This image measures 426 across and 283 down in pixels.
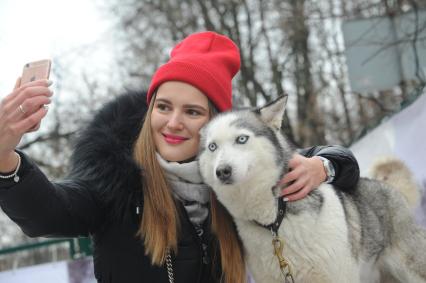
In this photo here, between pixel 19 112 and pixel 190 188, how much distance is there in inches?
49.5

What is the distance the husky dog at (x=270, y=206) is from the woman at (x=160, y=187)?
107 mm

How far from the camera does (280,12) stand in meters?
10.5

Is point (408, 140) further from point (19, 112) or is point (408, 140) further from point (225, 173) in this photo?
point (19, 112)

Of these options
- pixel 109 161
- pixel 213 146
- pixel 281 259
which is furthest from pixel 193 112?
pixel 281 259

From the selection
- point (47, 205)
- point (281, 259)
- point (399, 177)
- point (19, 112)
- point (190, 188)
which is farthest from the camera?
point (399, 177)

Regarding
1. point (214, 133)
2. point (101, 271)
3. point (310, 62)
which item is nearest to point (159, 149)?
point (214, 133)

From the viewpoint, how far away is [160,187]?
259 centimetres

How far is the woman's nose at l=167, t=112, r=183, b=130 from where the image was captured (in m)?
2.54

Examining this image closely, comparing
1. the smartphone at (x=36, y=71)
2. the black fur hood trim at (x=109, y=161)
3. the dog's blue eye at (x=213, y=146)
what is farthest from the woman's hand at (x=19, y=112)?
the dog's blue eye at (x=213, y=146)

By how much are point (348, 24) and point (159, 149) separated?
12.5ft

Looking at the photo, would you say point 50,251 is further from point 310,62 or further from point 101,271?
point 310,62

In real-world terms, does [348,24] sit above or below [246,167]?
above

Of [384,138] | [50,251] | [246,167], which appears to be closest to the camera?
[246,167]

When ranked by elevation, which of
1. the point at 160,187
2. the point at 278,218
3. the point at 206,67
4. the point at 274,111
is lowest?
the point at 278,218
